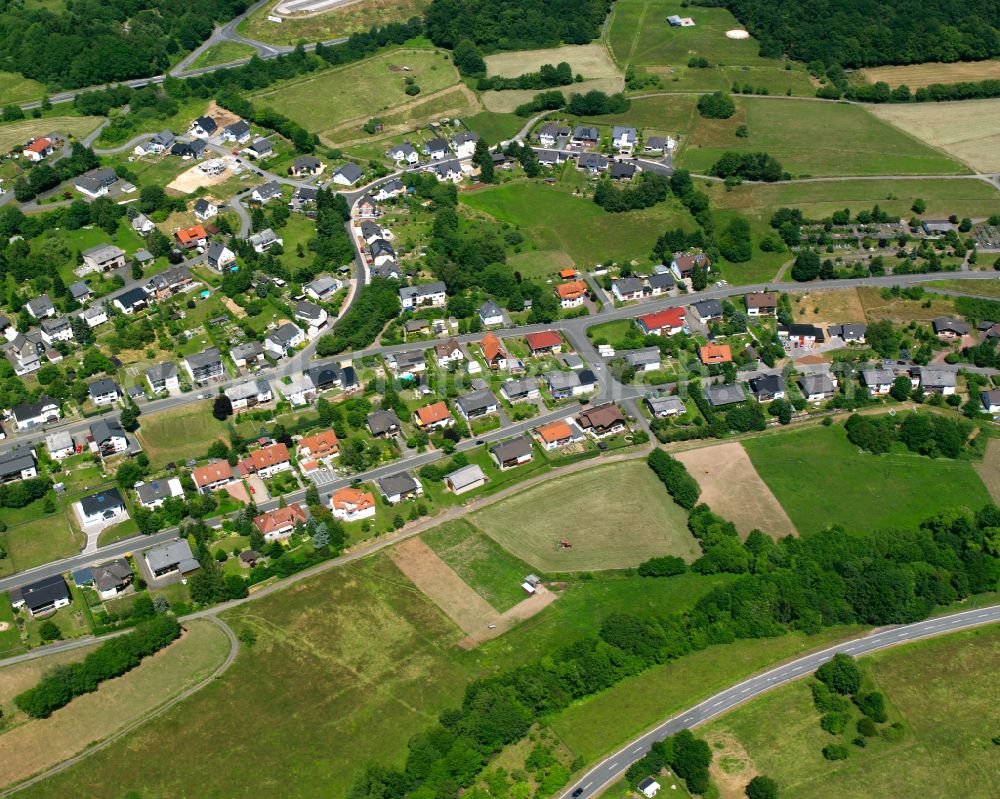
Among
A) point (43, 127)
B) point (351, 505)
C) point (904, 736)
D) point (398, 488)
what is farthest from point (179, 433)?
point (43, 127)

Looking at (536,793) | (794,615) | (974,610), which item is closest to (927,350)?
(974,610)

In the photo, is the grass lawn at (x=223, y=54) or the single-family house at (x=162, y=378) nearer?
the single-family house at (x=162, y=378)

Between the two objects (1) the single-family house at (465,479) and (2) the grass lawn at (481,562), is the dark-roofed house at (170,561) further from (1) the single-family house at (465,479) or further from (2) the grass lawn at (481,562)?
(1) the single-family house at (465,479)

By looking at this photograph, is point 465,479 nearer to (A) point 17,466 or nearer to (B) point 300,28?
(A) point 17,466

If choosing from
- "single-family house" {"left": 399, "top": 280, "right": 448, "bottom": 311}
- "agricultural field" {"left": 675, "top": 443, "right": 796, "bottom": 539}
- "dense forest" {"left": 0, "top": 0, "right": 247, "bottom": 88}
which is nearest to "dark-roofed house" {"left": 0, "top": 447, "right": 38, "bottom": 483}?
"single-family house" {"left": 399, "top": 280, "right": 448, "bottom": 311}

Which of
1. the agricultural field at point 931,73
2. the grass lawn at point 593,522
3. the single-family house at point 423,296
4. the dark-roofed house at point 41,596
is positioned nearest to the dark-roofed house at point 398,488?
the grass lawn at point 593,522

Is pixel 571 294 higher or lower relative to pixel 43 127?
lower
